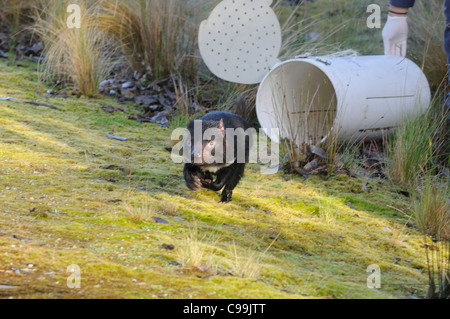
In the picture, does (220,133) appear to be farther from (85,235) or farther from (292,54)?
(292,54)

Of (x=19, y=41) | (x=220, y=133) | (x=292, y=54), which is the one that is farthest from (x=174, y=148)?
(x=19, y=41)

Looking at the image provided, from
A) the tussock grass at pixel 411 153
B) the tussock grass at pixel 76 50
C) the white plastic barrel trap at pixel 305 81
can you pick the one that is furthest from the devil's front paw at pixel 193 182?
the tussock grass at pixel 76 50

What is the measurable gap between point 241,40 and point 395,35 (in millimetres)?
1491

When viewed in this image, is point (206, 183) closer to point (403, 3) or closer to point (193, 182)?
point (193, 182)

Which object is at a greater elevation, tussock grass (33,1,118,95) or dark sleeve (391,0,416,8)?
dark sleeve (391,0,416,8)

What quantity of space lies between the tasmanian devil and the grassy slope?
99 mm

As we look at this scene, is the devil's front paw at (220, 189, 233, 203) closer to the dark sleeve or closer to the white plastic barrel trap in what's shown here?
the white plastic barrel trap

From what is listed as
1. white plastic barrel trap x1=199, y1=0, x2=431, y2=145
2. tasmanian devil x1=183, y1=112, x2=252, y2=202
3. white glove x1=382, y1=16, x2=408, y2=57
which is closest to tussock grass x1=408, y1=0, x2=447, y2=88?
white glove x1=382, y1=16, x2=408, y2=57

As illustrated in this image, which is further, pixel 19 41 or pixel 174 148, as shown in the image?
pixel 19 41

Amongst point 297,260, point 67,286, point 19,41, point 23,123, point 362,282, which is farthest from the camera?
point 19,41

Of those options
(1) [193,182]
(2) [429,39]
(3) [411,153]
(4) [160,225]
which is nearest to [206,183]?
(1) [193,182]

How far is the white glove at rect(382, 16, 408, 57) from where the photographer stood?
5324mm

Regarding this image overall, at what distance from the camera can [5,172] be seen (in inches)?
143

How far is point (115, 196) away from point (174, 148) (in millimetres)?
1349
